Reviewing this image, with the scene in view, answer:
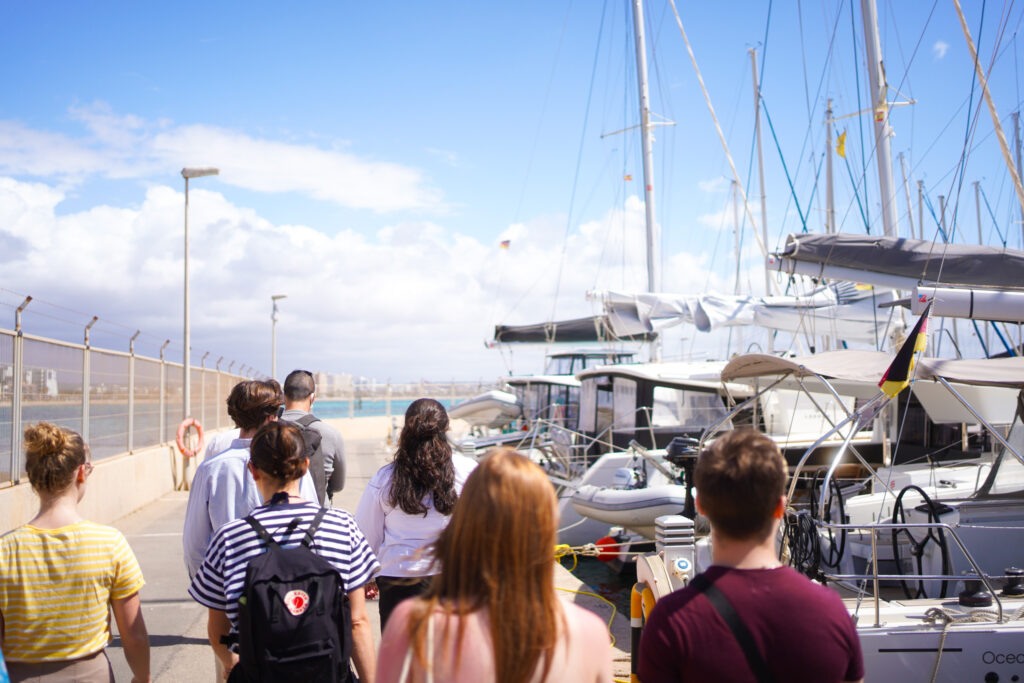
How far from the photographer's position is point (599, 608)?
8.07 m

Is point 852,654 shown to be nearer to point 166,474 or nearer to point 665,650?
point 665,650

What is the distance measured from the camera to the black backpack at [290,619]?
2.58m

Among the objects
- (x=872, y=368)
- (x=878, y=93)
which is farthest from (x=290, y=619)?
(x=878, y=93)

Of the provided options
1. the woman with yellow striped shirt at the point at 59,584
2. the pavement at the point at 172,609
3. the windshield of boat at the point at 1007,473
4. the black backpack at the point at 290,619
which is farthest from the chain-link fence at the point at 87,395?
the windshield of boat at the point at 1007,473

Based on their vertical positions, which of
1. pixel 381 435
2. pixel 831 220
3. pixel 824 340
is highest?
pixel 831 220

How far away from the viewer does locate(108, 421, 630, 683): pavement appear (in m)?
5.86

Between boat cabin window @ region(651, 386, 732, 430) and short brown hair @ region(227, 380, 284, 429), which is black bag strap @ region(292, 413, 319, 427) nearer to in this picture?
short brown hair @ region(227, 380, 284, 429)

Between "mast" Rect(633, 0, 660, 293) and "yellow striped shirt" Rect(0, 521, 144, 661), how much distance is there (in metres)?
17.3

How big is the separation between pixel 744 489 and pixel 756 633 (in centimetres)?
37

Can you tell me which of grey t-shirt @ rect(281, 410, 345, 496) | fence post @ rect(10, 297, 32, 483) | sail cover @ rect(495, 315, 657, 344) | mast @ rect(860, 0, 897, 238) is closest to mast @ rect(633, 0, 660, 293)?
sail cover @ rect(495, 315, 657, 344)

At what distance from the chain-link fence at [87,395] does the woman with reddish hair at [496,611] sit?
8.41m

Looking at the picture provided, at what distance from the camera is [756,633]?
205 centimetres

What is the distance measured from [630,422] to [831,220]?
11246mm

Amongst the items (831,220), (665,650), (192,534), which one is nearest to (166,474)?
(192,534)
